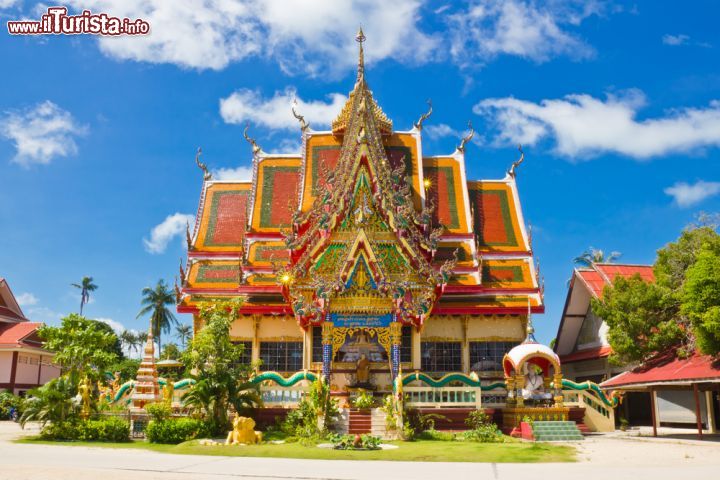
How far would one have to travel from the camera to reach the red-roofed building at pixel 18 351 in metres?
34.6

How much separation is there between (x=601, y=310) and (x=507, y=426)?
5.70m

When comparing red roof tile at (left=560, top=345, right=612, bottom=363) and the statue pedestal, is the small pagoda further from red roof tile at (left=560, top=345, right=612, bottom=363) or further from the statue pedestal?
red roof tile at (left=560, top=345, right=612, bottom=363)

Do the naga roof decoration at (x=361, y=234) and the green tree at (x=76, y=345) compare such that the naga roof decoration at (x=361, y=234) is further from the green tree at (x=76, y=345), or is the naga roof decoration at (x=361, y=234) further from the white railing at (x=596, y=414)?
the green tree at (x=76, y=345)

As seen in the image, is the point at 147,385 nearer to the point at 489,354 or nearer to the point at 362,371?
the point at 362,371

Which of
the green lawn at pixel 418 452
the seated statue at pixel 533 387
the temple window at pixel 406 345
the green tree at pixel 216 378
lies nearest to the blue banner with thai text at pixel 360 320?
the temple window at pixel 406 345

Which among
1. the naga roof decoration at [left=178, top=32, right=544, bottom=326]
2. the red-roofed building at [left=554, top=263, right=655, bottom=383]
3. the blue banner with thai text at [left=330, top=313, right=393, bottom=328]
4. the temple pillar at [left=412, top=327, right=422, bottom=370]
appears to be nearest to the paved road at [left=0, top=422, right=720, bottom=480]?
the blue banner with thai text at [left=330, top=313, right=393, bottom=328]

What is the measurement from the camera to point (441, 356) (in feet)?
76.5

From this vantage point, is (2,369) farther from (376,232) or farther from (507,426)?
(507,426)

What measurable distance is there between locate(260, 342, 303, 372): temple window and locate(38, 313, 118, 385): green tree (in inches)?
251

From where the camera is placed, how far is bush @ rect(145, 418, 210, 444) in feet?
51.9

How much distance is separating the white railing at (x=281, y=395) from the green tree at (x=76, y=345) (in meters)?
4.28

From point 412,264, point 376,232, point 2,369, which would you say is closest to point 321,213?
point 376,232

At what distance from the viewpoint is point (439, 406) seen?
58.5 feet

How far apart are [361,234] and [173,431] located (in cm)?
746
